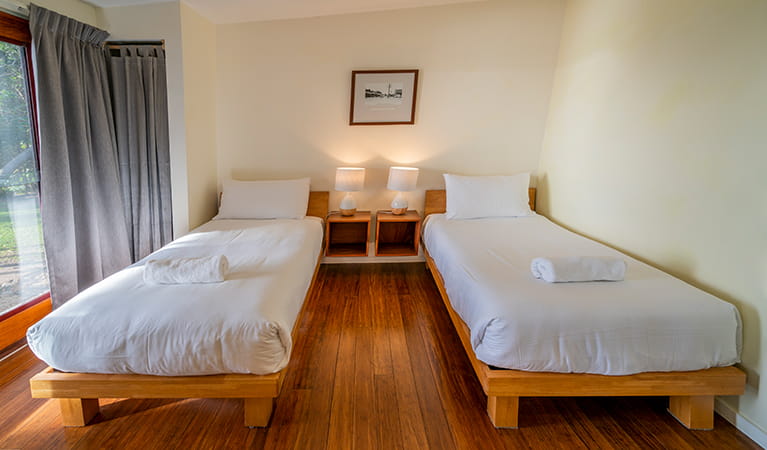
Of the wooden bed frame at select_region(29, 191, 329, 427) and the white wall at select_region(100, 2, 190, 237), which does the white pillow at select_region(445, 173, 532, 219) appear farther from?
the white wall at select_region(100, 2, 190, 237)

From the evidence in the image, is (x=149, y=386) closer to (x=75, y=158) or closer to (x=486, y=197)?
(x=75, y=158)

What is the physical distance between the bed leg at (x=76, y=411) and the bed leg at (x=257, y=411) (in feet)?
2.22

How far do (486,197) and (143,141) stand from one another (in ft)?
9.22

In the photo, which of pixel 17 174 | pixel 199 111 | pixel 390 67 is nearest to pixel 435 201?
pixel 390 67

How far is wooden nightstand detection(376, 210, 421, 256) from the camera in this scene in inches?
126

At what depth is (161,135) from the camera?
281 cm

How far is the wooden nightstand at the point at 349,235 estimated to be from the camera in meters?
3.28

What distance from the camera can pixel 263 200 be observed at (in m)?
3.07

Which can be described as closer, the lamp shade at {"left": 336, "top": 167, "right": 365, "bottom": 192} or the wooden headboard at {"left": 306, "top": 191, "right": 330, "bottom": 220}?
the lamp shade at {"left": 336, "top": 167, "right": 365, "bottom": 192}

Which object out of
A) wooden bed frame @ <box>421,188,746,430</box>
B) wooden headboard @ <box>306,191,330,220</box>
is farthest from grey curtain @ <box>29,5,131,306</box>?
wooden bed frame @ <box>421,188,746,430</box>

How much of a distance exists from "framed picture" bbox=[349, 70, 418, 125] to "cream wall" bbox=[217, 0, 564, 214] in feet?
0.23

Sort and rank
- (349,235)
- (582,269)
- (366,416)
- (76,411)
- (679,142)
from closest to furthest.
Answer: (76,411)
(366,416)
(582,269)
(679,142)
(349,235)

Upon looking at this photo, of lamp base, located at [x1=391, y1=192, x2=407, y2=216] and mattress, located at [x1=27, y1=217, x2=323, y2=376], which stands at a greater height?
lamp base, located at [x1=391, y1=192, x2=407, y2=216]

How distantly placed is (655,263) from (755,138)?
2.66 ft
